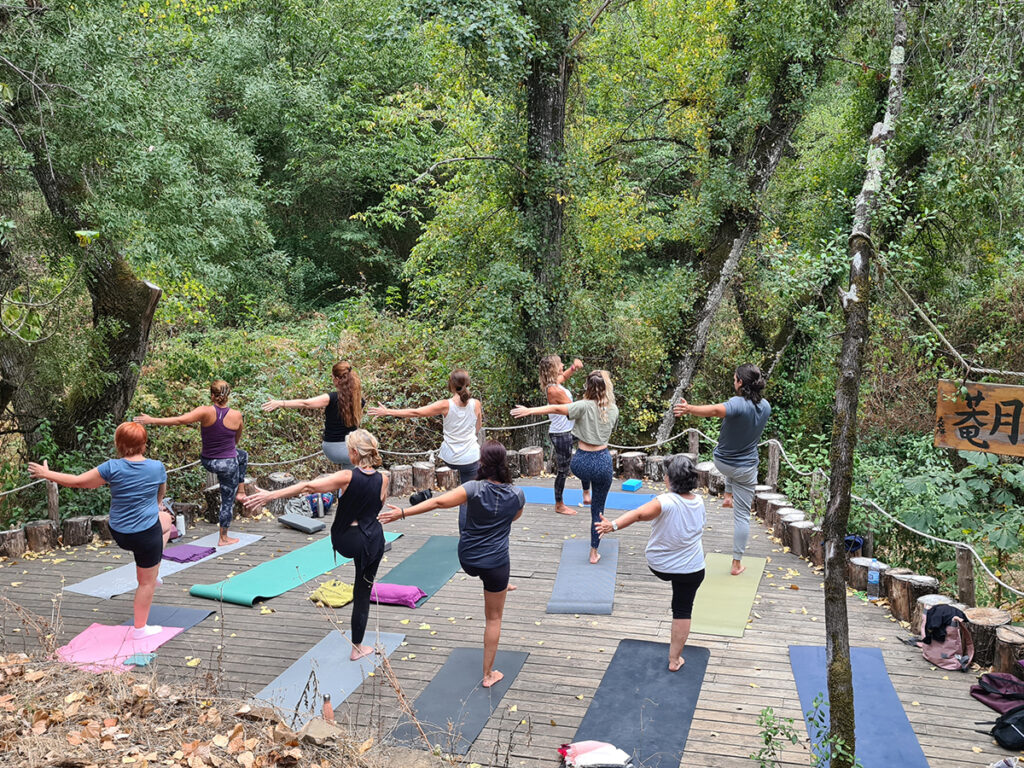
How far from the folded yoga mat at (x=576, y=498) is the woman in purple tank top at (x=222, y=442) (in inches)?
130

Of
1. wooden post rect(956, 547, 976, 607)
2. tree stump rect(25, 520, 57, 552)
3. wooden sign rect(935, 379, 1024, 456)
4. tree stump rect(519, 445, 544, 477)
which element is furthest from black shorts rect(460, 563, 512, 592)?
tree stump rect(519, 445, 544, 477)

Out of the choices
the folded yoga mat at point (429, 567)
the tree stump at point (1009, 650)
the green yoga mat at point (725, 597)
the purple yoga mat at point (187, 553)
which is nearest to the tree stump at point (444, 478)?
the folded yoga mat at point (429, 567)

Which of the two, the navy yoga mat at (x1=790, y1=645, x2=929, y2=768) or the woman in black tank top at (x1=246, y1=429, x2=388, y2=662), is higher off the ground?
the woman in black tank top at (x1=246, y1=429, x2=388, y2=662)

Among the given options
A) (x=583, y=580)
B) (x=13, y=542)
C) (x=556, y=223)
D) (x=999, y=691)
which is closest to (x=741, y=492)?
(x=583, y=580)

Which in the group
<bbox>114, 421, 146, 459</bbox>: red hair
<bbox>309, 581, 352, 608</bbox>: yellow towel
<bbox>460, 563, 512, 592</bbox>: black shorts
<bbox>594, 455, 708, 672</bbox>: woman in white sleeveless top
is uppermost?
<bbox>114, 421, 146, 459</bbox>: red hair

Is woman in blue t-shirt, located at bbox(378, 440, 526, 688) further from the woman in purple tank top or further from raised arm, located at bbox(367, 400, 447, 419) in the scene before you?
the woman in purple tank top

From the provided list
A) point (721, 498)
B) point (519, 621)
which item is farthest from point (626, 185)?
point (519, 621)

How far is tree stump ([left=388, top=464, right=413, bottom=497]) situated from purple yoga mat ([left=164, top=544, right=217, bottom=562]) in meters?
2.37

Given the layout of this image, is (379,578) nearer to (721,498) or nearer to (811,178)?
(721,498)

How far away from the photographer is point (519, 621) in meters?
6.11

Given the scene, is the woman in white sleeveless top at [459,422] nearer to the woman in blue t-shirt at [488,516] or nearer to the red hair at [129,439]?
the red hair at [129,439]

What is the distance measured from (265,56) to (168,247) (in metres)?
10.6

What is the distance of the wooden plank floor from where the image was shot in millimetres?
4527

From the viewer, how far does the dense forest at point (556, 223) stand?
7.54 meters
